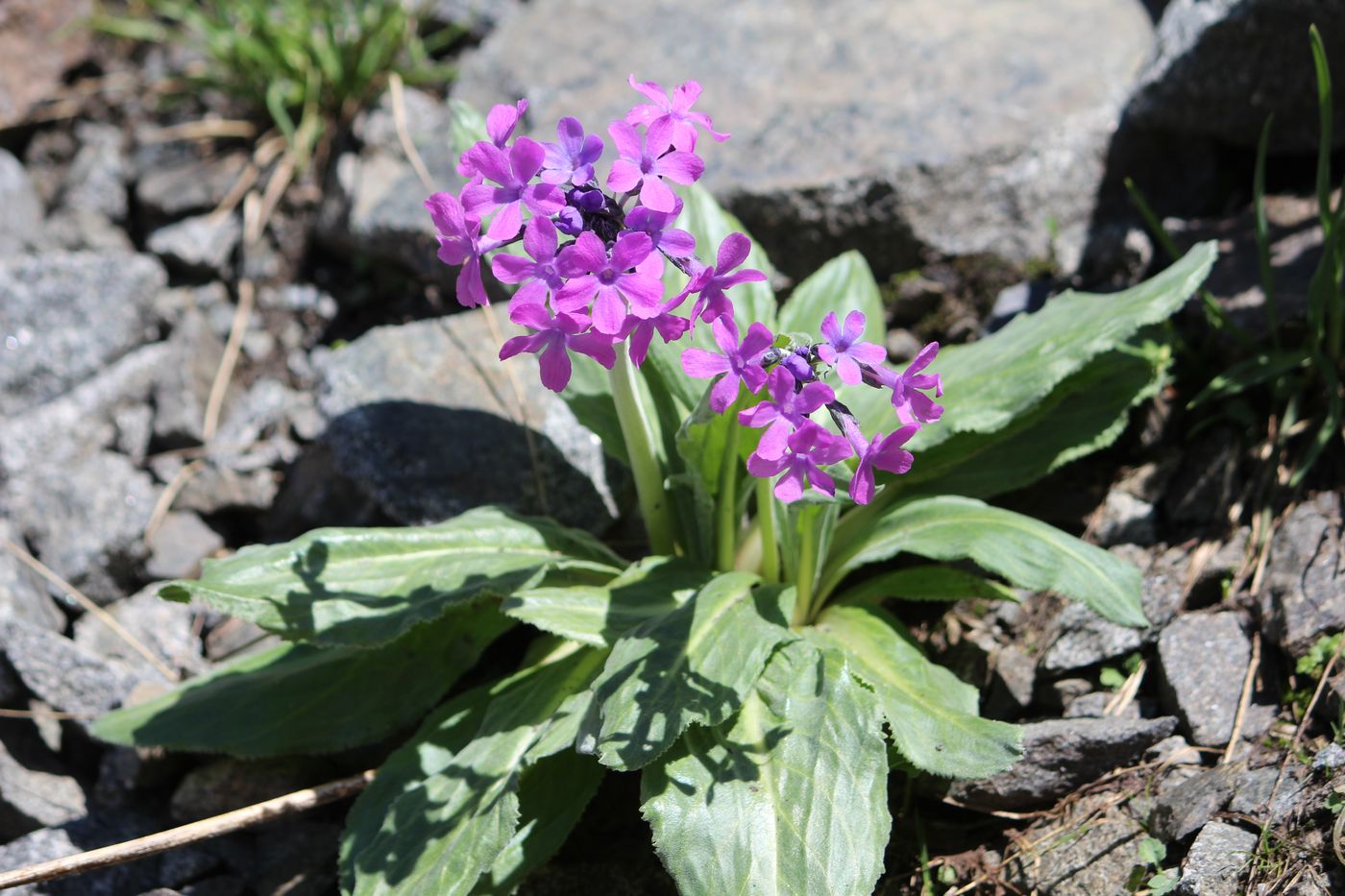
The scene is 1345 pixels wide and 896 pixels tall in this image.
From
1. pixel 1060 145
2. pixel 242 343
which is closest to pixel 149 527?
pixel 242 343

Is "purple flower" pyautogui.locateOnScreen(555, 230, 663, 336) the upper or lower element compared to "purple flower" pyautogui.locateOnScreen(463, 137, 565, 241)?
lower

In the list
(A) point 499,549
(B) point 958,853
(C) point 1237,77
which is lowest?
(B) point 958,853

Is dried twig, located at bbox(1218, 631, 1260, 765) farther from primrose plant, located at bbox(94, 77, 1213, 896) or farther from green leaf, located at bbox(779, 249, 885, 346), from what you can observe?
green leaf, located at bbox(779, 249, 885, 346)

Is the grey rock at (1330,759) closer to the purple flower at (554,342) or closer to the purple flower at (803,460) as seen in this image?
the purple flower at (803,460)

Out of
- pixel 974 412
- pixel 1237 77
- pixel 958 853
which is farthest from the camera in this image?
pixel 1237 77

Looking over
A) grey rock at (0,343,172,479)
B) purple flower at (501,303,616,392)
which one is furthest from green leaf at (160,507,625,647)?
grey rock at (0,343,172,479)

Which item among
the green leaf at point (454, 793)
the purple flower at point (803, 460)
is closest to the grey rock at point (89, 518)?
the green leaf at point (454, 793)

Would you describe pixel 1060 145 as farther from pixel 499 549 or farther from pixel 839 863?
pixel 839 863
